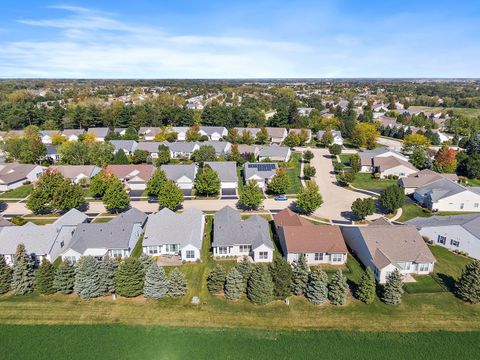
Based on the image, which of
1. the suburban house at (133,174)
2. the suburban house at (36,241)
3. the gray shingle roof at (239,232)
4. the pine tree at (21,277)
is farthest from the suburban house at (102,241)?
the suburban house at (133,174)

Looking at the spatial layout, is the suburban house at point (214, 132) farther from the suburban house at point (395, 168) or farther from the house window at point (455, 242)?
the house window at point (455, 242)

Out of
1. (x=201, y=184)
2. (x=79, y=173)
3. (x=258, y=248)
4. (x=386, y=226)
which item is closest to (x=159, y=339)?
(x=258, y=248)

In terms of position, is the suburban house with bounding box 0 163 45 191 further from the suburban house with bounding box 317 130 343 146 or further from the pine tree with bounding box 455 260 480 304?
the suburban house with bounding box 317 130 343 146

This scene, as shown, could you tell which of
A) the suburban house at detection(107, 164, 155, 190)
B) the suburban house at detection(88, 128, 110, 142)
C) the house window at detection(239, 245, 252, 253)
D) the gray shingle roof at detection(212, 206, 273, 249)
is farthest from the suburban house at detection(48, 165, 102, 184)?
the house window at detection(239, 245, 252, 253)

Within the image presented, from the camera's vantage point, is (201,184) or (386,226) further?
(201,184)

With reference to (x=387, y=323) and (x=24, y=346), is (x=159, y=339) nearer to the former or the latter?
(x=24, y=346)
